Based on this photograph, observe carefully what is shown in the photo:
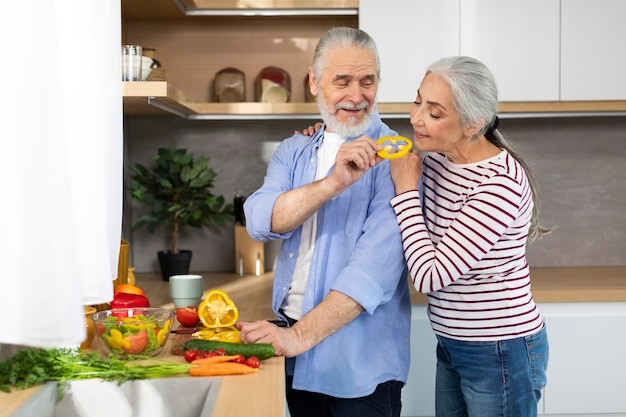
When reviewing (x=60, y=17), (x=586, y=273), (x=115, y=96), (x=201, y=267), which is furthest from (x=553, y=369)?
(x=60, y=17)

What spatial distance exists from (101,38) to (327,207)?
72 cm

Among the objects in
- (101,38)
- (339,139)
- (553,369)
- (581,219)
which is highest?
(101,38)

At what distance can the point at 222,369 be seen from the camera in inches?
73.6

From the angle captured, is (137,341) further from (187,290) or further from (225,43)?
(225,43)

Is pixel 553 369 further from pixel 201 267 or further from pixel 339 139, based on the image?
pixel 201 267

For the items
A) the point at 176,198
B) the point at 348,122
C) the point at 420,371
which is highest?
the point at 348,122

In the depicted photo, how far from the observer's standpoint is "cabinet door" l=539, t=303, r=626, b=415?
296cm

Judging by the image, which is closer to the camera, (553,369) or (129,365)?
(129,365)

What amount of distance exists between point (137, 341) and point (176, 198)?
1.49m

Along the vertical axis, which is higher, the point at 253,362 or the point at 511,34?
the point at 511,34

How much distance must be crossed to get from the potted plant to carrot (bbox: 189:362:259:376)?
152 centimetres

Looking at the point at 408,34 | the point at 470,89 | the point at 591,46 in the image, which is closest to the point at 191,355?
the point at 470,89

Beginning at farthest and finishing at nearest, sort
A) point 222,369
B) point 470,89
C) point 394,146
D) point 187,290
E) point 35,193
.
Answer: point 187,290 → point 394,146 → point 470,89 → point 222,369 → point 35,193

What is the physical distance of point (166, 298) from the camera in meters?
2.98
